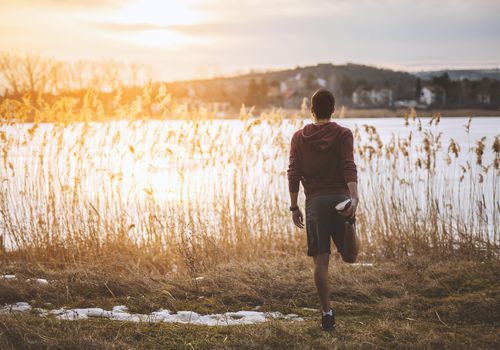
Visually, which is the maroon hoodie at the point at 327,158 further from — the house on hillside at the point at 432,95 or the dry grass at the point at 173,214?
the house on hillside at the point at 432,95

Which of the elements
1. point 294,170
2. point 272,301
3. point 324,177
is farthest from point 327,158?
point 272,301

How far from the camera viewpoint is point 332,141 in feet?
12.2

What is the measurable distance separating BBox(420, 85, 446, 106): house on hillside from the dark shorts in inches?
2793

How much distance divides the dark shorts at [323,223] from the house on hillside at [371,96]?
75.7 meters

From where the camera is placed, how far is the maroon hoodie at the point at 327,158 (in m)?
3.69

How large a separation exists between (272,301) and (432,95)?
81.6 meters

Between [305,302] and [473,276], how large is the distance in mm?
1919

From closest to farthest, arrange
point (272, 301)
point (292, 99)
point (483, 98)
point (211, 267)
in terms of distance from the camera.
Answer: point (272, 301)
point (211, 267)
point (483, 98)
point (292, 99)

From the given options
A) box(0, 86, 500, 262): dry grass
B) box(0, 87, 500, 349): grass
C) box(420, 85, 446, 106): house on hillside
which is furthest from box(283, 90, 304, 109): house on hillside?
box(0, 86, 500, 262): dry grass

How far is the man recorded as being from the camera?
371 centimetres

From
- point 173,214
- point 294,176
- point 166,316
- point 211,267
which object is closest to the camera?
point 294,176

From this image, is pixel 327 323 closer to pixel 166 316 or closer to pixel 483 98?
pixel 166 316

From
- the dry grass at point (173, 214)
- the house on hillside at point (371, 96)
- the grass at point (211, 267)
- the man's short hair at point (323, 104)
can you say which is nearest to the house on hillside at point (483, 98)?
the house on hillside at point (371, 96)

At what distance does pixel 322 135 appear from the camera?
3.77 m
